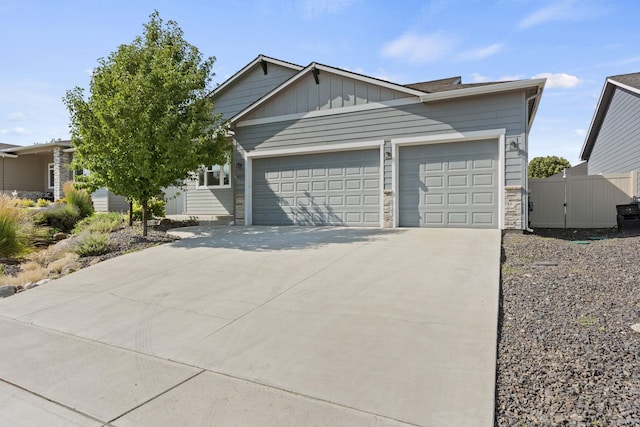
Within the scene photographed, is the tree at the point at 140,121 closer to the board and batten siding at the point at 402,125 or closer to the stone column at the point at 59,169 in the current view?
the board and batten siding at the point at 402,125

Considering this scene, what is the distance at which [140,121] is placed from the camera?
28.6 feet

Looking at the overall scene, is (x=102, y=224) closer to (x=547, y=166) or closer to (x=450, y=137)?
(x=450, y=137)

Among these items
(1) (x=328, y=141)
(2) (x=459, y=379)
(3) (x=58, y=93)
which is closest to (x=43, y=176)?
(3) (x=58, y=93)

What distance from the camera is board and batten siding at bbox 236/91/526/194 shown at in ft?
29.9

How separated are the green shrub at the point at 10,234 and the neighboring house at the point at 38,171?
319 inches

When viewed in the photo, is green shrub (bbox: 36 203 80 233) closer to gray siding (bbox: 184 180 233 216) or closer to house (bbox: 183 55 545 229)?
gray siding (bbox: 184 180 233 216)

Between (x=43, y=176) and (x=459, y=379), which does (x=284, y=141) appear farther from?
(x=43, y=176)

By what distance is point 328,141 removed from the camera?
440 inches

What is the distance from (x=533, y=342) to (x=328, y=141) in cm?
882

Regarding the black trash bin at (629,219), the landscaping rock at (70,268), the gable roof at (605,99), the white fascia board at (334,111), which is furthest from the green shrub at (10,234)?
the gable roof at (605,99)

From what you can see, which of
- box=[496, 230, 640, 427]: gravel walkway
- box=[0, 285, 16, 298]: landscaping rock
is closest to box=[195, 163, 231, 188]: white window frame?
box=[0, 285, 16, 298]: landscaping rock

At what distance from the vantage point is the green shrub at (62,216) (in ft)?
40.3

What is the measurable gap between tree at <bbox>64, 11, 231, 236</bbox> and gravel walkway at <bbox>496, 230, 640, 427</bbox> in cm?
787

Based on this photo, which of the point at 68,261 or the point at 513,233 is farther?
the point at 513,233
